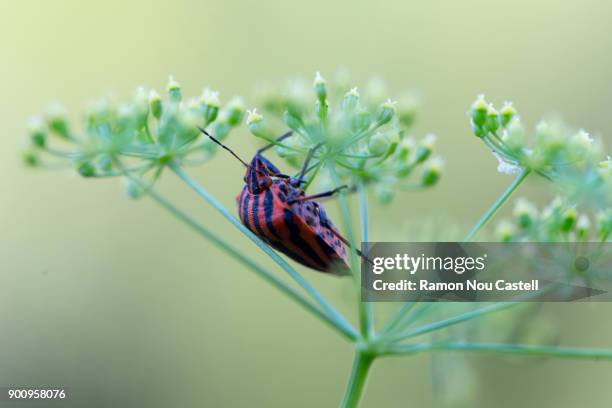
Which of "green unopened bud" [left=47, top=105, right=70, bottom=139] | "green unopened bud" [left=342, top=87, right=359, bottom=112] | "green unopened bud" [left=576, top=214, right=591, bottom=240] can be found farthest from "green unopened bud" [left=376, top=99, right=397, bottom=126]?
"green unopened bud" [left=47, top=105, right=70, bottom=139]

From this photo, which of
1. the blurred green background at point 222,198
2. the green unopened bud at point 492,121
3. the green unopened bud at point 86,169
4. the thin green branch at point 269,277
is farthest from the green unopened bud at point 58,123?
the blurred green background at point 222,198

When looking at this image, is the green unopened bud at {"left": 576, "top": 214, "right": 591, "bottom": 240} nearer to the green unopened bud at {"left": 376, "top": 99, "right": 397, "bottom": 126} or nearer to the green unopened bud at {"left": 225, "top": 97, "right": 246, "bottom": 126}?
the green unopened bud at {"left": 376, "top": 99, "right": 397, "bottom": 126}

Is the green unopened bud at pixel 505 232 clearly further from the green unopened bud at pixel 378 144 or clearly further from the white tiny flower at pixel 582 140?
the green unopened bud at pixel 378 144

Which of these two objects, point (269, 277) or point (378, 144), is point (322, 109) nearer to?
point (378, 144)

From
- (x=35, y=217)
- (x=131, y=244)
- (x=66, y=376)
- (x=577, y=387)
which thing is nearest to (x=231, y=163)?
(x=131, y=244)

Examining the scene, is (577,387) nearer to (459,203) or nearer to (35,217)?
(459,203)
